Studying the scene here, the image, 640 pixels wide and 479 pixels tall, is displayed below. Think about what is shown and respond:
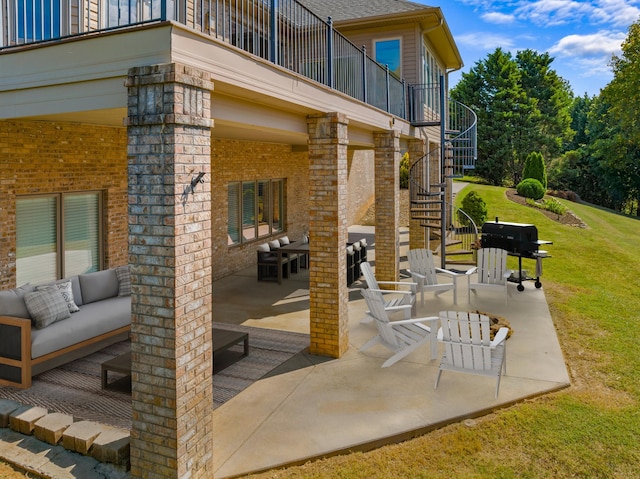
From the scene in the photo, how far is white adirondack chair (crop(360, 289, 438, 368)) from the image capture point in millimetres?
6391

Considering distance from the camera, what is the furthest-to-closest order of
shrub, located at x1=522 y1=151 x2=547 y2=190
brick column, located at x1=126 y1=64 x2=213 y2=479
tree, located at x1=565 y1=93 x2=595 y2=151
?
tree, located at x1=565 y1=93 x2=595 y2=151, shrub, located at x1=522 y1=151 x2=547 y2=190, brick column, located at x1=126 y1=64 x2=213 y2=479

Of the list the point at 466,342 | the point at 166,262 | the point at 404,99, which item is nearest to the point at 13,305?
the point at 166,262

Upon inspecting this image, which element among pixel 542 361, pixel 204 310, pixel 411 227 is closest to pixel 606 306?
pixel 542 361

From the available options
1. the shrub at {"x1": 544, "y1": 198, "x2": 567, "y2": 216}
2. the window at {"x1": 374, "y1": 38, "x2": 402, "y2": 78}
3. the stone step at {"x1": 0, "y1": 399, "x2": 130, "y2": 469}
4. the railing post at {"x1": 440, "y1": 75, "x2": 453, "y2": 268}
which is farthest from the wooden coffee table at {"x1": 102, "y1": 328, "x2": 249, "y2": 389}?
the shrub at {"x1": 544, "y1": 198, "x2": 567, "y2": 216}

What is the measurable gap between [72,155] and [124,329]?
2.86 meters

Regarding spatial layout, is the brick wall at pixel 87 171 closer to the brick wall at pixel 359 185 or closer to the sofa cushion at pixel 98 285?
the sofa cushion at pixel 98 285

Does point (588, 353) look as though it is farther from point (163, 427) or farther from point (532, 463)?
point (163, 427)

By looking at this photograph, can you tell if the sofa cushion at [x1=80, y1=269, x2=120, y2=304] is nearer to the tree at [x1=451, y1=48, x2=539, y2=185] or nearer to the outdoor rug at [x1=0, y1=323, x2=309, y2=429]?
the outdoor rug at [x1=0, y1=323, x2=309, y2=429]

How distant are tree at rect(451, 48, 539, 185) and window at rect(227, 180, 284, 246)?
90.3ft

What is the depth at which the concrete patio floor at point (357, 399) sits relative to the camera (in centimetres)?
451

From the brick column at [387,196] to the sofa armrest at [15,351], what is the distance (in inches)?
270

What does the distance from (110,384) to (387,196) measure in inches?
258

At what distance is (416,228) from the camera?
13.5 metres

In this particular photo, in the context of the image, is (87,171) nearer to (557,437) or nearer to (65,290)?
(65,290)
